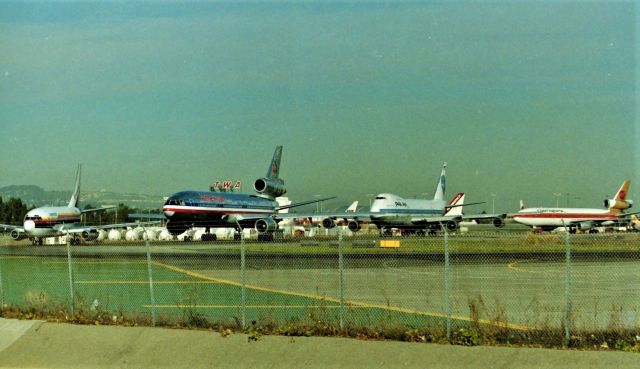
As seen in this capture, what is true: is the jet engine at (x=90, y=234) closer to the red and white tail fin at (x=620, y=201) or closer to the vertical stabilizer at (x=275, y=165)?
the vertical stabilizer at (x=275, y=165)

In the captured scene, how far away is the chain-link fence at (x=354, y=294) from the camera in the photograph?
13.4 metres

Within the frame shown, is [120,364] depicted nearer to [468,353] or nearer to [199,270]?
[468,353]

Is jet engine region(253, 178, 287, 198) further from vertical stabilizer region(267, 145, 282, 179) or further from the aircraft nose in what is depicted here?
the aircraft nose

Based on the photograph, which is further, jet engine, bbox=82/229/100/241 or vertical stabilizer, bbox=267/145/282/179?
vertical stabilizer, bbox=267/145/282/179

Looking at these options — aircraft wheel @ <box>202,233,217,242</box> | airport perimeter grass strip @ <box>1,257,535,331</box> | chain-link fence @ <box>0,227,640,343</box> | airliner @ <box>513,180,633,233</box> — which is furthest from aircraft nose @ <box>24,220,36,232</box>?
airliner @ <box>513,180,633,233</box>

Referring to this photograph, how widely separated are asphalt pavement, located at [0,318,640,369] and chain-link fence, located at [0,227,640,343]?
1.88 feet

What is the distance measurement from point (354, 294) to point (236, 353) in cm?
714

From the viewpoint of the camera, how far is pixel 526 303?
17.0 meters

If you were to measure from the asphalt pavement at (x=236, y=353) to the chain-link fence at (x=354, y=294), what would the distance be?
573mm

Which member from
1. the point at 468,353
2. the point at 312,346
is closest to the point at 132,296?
the point at 312,346

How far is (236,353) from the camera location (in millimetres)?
12469

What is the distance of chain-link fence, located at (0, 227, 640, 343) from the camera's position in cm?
1336

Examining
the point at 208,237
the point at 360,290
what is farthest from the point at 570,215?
the point at 360,290

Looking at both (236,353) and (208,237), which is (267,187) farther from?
(236,353)
